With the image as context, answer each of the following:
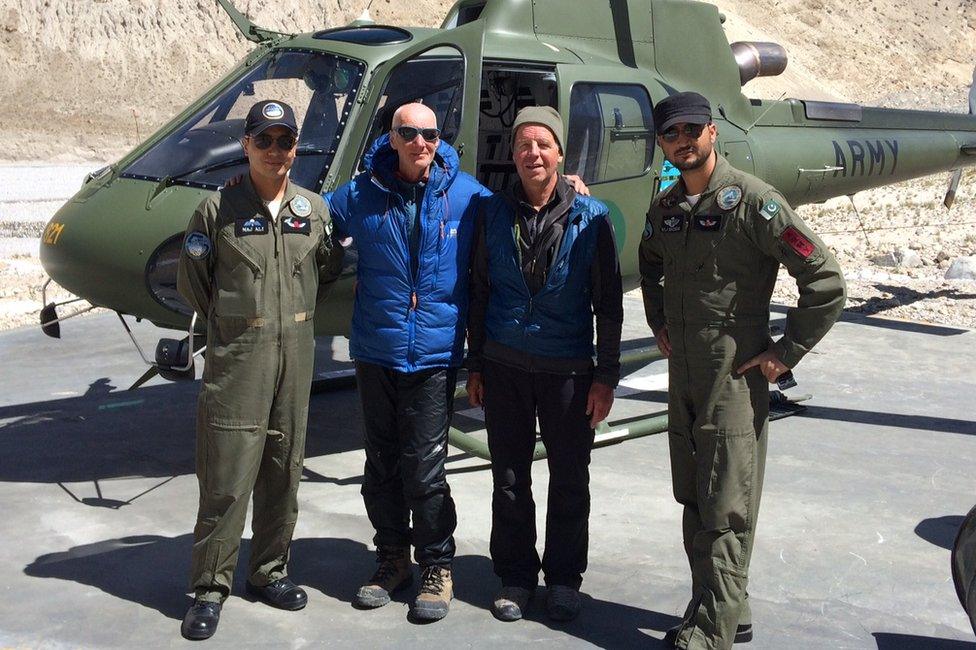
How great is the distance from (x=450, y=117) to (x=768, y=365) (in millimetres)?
2527

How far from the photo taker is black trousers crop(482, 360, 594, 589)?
12.6 feet

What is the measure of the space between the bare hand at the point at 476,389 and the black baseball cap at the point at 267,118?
1.04 meters

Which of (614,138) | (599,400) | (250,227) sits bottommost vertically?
(599,400)

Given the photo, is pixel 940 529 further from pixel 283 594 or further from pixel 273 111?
pixel 273 111

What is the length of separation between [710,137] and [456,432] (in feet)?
7.54

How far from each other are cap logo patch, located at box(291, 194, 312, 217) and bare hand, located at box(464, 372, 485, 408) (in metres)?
0.80

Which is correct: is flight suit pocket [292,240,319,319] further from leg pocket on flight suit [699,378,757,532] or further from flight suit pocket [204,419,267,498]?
leg pocket on flight suit [699,378,757,532]

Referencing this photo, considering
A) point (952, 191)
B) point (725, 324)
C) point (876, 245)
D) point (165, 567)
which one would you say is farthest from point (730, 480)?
point (876, 245)

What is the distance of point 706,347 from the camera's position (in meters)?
3.55

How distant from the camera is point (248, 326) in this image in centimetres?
376

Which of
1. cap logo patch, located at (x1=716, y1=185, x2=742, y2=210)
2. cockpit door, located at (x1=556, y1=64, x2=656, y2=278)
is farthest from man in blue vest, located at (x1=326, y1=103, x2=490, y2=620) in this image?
cockpit door, located at (x1=556, y1=64, x2=656, y2=278)

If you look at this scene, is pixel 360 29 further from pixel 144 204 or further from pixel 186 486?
pixel 186 486

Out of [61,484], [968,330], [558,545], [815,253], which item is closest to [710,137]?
[815,253]

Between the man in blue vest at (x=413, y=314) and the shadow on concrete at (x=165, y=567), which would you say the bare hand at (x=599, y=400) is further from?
the shadow on concrete at (x=165, y=567)
